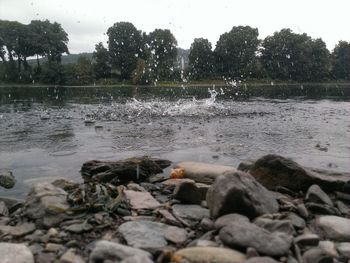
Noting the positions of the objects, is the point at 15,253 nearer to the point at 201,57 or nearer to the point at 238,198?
the point at 238,198

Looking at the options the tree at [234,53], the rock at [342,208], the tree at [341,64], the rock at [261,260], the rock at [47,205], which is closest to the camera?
the rock at [261,260]

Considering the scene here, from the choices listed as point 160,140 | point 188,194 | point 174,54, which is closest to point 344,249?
point 188,194

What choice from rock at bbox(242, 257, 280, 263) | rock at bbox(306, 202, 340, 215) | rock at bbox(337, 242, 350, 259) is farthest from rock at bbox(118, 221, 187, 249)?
rock at bbox(306, 202, 340, 215)

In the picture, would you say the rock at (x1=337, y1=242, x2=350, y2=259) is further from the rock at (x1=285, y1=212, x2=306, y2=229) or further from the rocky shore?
the rock at (x1=285, y1=212, x2=306, y2=229)

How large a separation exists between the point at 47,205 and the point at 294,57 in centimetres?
13649

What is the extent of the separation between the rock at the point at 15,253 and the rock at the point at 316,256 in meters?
3.82

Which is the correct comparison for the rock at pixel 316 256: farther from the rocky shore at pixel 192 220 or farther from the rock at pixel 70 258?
the rock at pixel 70 258

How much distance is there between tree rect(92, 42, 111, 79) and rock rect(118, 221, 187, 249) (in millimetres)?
122338

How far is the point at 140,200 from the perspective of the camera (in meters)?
8.01

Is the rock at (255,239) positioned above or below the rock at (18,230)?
above

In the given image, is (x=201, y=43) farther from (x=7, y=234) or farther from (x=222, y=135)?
(x=7, y=234)

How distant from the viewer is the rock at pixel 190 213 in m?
7.01

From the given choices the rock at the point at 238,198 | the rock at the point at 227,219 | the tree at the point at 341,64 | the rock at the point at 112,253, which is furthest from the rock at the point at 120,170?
the tree at the point at 341,64

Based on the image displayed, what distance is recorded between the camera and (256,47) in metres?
137
